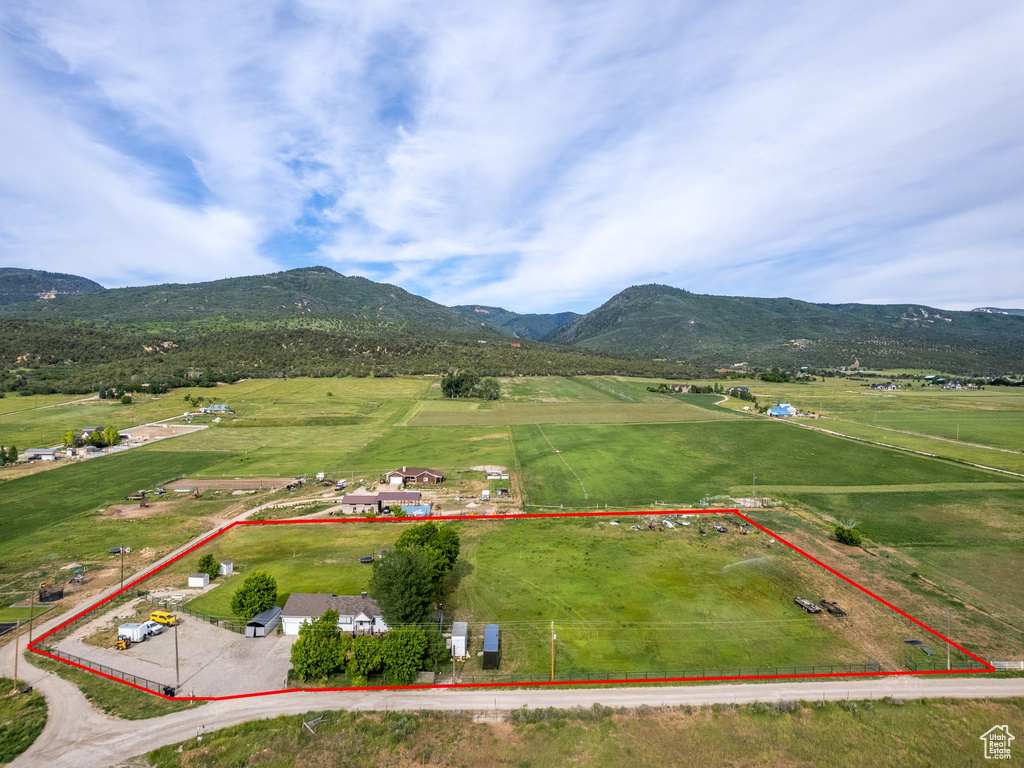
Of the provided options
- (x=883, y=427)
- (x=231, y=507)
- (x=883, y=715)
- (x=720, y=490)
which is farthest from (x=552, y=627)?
(x=883, y=427)

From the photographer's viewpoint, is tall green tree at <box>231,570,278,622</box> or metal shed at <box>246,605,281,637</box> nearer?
metal shed at <box>246,605,281,637</box>

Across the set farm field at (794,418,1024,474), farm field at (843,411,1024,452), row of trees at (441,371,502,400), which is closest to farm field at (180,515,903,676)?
farm field at (794,418,1024,474)

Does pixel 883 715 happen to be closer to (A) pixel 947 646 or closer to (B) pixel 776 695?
(B) pixel 776 695

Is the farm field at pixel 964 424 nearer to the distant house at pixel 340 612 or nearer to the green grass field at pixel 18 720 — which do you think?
the distant house at pixel 340 612

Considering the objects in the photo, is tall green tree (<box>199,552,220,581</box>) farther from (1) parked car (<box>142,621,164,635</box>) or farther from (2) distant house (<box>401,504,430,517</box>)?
(2) distant house (<box>401,504,430,517</box>)

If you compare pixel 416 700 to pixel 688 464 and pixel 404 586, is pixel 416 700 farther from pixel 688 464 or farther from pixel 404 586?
pixel 688 464

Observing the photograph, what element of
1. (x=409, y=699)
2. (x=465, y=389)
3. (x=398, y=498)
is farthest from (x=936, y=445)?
(x=465, y=389)
